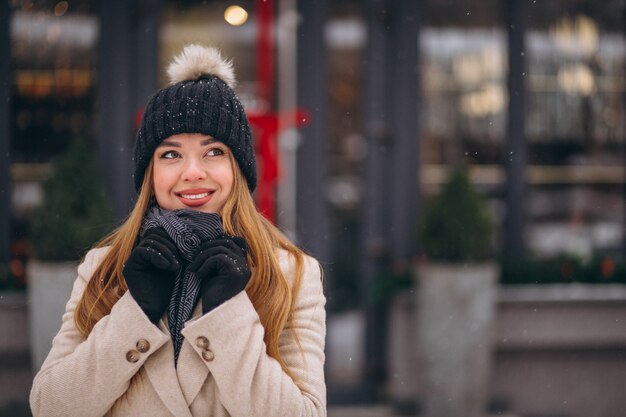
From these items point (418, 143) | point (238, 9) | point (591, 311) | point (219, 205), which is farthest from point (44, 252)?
point (591, 311)

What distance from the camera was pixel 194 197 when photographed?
2221mm

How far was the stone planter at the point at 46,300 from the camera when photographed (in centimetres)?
504

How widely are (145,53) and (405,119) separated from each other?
1.85 meters

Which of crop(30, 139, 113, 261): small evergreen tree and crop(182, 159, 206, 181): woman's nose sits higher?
crop(182, 159, 206, 181): woman's nose

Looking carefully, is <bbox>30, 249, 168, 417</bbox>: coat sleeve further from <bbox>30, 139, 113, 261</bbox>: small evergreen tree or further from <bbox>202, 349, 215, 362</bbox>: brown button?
<bbox>30, 139, 113, 261</bbox>: small evergreen tree

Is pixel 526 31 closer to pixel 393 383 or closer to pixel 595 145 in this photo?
pixel 595 145

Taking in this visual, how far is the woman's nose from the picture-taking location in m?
2.18

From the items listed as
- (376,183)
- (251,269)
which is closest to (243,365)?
(251,269)

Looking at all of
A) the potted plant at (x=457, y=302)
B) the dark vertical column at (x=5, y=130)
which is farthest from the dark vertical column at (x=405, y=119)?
the dark vertical column at (x=5, y=130)

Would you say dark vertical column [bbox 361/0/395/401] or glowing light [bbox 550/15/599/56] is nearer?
dark vertical column [bbox 361/0/395/401]

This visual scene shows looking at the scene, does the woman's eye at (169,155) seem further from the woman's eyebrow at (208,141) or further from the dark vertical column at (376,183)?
the dark vertical column at (376,183)

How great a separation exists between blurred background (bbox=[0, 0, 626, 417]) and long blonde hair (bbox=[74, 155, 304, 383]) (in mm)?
3027

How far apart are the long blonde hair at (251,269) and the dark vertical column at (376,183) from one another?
367 cm

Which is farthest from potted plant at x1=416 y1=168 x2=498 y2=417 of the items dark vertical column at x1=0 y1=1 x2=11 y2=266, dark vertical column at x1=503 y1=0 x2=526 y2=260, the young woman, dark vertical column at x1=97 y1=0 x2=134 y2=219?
the young woman
